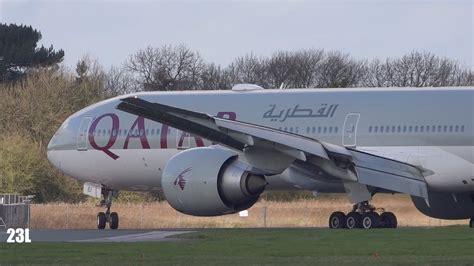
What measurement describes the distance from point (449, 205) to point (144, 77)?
175 feet

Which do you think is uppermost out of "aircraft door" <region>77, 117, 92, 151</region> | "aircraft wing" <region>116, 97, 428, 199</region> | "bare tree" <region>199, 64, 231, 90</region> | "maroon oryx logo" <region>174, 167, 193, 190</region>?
"bare tree" <region>199, 64, 231, 90</region>

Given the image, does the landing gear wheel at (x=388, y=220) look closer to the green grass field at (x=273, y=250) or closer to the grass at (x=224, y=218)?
the grass at (x=224, y=218)

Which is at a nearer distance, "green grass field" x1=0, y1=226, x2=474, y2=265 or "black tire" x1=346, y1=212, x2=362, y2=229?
"green grass field" x1=0, y1=226, x2=474, y2=265

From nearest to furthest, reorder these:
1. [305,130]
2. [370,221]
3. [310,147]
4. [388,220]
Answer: [310,147]
[370,221]
[388,220]
[305,130]

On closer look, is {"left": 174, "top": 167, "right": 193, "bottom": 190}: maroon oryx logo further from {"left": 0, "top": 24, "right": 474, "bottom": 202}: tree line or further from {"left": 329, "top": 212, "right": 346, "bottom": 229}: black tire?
{"left": 0, "top": 24, "right": 474, "bottom": 202}: tree line

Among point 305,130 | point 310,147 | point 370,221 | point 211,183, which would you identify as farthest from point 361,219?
point 211,183

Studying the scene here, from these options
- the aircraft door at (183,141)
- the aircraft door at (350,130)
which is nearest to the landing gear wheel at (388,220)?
the aircraft door at (350,130)

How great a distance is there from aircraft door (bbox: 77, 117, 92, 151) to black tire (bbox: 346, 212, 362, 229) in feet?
27.2

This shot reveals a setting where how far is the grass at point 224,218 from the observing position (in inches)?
1563

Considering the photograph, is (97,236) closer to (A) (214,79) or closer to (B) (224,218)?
Result: (B) (224,218)

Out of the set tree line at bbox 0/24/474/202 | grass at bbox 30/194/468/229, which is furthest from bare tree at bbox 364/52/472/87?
grass at bbox 30/194/468/229

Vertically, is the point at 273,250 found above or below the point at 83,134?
below

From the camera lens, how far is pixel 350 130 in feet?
108

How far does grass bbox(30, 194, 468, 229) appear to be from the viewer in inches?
1563
